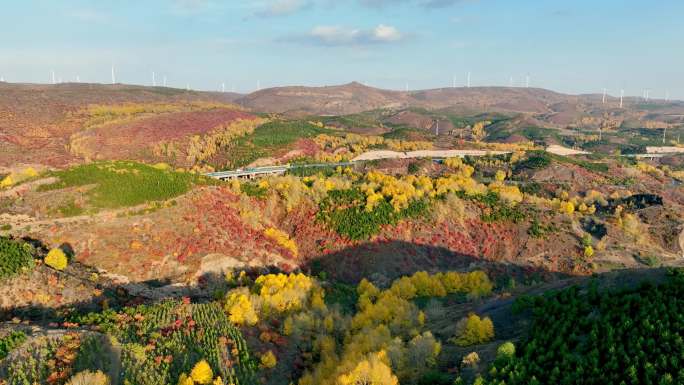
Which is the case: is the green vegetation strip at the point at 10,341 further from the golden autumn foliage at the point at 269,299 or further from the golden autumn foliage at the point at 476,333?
the golden autumn foliage at the point at 476,333

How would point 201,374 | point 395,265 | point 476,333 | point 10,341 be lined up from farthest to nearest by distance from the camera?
1. point 395,265
2. point 476,333
3. point 10,341
4. point 201,374

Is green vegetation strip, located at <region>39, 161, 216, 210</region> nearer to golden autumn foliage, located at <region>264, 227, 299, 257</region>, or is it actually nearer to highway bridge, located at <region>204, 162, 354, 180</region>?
golden autumn foliage, located at <region>264, 227, 299, 257</region>

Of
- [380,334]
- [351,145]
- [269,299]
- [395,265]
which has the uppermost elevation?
[351,145]

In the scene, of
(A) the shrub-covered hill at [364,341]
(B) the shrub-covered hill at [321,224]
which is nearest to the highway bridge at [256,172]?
(B) the shrub-covered hill at [321,224]

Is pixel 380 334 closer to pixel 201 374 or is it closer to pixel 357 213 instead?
pixel 201 374

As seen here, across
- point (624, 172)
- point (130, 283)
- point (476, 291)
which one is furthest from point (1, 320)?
point (624, 172)

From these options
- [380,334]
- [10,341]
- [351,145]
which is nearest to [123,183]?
[10,341]

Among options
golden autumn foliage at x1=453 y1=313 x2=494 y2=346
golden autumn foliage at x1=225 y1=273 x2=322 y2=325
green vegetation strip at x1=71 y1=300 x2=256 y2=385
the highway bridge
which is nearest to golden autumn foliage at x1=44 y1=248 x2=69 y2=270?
green vegetation strip at x1=71 y1=300 x2=256 y2=385

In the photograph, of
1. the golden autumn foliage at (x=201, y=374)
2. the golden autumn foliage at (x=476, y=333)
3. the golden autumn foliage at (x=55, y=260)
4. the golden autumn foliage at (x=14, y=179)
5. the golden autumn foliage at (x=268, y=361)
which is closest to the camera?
the golden autumn foliage at (x=201, y=374)

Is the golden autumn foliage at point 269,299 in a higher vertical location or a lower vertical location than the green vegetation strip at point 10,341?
lower
